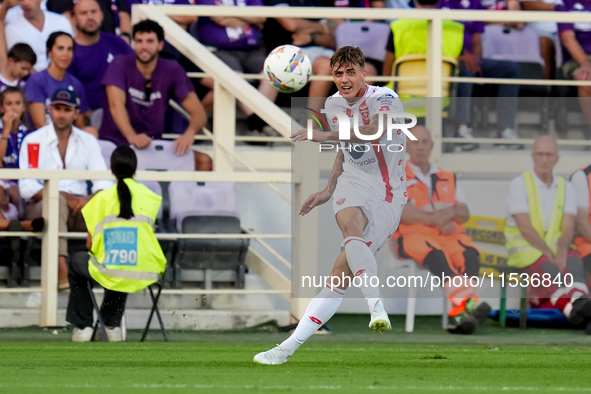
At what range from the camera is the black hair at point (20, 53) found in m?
10.0

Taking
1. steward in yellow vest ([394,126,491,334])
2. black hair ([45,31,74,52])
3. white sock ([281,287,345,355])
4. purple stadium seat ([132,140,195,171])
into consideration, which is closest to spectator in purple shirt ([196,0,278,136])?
purple stadium seat ([132,140,195,171])

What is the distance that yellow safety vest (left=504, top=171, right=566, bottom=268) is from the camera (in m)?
9.18

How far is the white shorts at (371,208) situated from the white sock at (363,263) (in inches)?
8.0

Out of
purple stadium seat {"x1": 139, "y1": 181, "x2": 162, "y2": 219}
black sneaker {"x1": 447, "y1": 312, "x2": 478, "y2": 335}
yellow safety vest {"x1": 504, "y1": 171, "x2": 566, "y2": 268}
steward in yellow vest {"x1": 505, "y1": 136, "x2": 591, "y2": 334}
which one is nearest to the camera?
black sneaker {"x1": 447, "y1": 312, "x2": 478, "y2": 335}

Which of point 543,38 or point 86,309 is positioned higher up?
point 543,38

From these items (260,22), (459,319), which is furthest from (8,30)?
(459,319)

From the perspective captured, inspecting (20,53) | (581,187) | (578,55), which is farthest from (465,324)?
(20,53)

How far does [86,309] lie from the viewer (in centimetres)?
807

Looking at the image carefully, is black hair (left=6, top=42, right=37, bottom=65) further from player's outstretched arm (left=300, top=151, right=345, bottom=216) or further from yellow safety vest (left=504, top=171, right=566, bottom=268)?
yellow safety vest (left=504, top=171, right=566, bottom=268)

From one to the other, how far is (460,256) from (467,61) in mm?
2726

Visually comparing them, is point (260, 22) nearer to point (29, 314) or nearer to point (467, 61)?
point (467, 61)

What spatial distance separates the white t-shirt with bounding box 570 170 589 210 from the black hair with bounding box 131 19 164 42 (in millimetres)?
4020

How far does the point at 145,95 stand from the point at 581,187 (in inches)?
161

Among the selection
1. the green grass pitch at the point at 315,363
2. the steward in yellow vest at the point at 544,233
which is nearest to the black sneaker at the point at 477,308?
the green grass pitch at the point at 315,363
